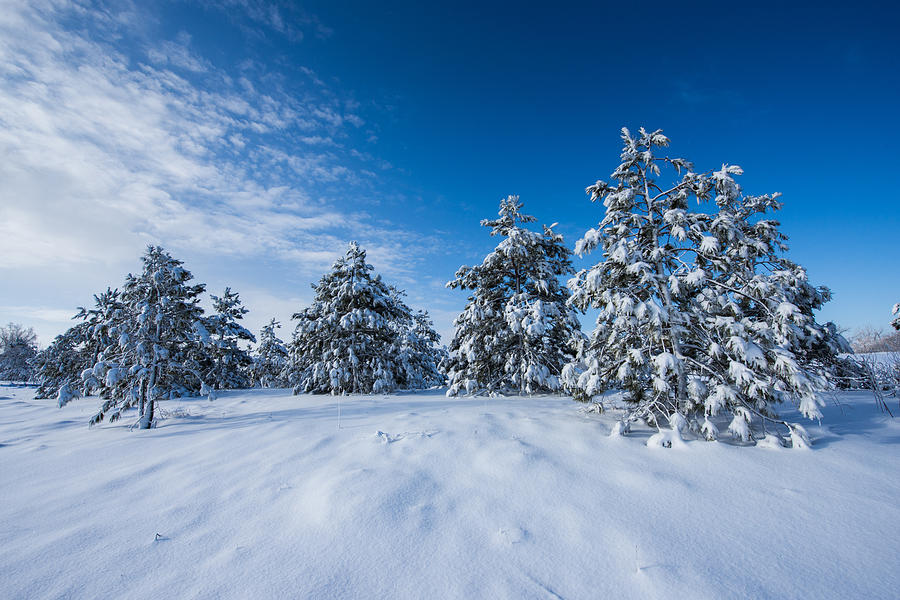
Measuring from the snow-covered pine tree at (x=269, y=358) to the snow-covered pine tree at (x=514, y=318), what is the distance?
85.4ft

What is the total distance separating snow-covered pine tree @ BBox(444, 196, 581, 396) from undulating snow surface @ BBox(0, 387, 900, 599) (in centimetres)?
698

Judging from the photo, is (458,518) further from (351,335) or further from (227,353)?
(227,353)

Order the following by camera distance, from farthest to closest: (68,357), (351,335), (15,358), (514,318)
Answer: (15,358), (68,357), (351,335), (514,318)

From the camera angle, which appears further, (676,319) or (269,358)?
(269,358)

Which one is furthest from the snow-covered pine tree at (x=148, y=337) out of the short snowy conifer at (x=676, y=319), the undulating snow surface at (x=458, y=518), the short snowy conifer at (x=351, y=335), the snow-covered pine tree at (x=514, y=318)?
the short snowy conifer at (x=676, y=319)

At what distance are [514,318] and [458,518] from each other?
10.2 m

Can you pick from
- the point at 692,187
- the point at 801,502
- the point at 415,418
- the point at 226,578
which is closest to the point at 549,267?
the point at 692,187

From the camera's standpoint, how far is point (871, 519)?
3959mm

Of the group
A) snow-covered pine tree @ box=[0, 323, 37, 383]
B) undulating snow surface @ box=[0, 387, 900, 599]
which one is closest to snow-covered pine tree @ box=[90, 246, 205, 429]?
undulating snow surface @ box=[0, 387, 900, 599]

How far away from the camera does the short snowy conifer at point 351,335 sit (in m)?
16.8

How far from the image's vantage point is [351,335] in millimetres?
17422

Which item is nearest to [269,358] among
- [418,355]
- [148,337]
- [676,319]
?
[418,355]

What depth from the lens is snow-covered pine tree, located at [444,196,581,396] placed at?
547 inches

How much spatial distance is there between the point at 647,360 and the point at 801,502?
11.6ft
